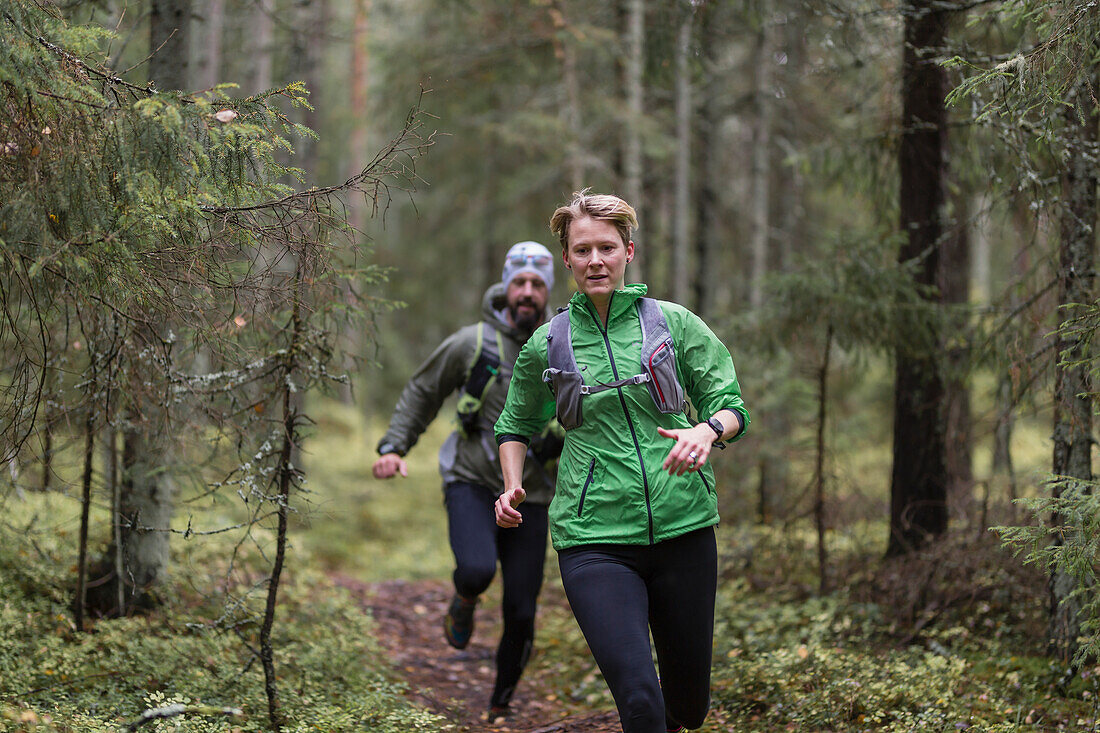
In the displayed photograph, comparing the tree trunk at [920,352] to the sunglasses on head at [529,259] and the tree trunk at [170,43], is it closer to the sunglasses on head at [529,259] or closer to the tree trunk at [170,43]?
the sunglasses on head at [529,259]

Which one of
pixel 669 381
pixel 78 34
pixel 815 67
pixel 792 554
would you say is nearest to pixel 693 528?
pixel 669 381

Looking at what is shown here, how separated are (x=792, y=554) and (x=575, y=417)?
4509 millimetres

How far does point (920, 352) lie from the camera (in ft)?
20.8

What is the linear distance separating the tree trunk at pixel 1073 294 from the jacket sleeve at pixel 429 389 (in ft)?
11.2

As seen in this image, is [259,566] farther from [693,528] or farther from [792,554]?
[693,528]

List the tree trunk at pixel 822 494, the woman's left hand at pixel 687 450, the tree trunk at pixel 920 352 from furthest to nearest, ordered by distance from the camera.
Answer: the tree trunk at pixel 822 494
the tree trunk at pixel 920 352
the woman's left hand at pixel 687 450

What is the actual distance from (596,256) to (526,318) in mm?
1775

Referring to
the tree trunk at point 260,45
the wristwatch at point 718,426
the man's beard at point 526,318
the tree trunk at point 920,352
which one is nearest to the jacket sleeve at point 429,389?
the man's beard at point 526,318

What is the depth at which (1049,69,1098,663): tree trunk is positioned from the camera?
188 inches

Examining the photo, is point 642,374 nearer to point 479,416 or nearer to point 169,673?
point 479,416

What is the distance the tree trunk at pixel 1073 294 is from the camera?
4.77m

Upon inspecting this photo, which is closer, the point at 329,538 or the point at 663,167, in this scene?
the point at 329,538

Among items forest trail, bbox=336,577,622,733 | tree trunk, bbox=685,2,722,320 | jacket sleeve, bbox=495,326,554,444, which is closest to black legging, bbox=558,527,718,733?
jacket sleeve, bbox=495,326,554,444

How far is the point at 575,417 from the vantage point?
3.52m
